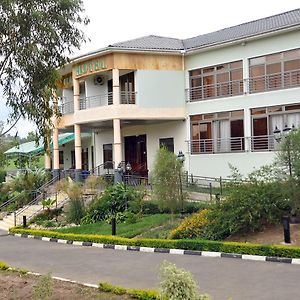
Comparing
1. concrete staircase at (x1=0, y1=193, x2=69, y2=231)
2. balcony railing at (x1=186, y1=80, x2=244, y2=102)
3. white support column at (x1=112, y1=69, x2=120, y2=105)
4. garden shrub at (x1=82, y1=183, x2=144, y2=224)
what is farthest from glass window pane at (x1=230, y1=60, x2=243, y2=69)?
concrete staircase at (x1=0, y1=193, x2=69, y2=231)

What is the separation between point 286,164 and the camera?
579 inches

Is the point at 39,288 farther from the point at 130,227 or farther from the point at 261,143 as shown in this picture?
the point at 261,143

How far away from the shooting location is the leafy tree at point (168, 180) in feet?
59.0

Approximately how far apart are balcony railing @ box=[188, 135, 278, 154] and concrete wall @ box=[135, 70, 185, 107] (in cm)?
243

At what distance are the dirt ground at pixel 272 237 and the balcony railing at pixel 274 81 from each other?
1019 centimetres

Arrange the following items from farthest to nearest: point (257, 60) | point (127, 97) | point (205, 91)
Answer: point (127, 97)
point (205, 91)
point (257, 60)

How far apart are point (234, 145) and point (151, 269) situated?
1437 cm

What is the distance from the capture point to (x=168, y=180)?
17.9 m

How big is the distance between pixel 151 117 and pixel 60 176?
801 centimetres

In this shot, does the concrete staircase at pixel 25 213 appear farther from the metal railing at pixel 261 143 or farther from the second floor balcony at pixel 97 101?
the metal railing at pixel 261 143

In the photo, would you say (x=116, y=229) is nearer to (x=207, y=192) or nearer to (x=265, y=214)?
(x=207, y=192)

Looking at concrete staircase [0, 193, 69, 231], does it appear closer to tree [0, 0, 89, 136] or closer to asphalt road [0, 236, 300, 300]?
asphalt road [0, 236, 300, 300]

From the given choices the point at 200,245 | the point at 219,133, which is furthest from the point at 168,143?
the point at 200,245

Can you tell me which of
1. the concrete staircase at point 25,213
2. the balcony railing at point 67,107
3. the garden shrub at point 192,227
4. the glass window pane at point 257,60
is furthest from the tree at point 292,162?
the balcony railing at point 67,107
